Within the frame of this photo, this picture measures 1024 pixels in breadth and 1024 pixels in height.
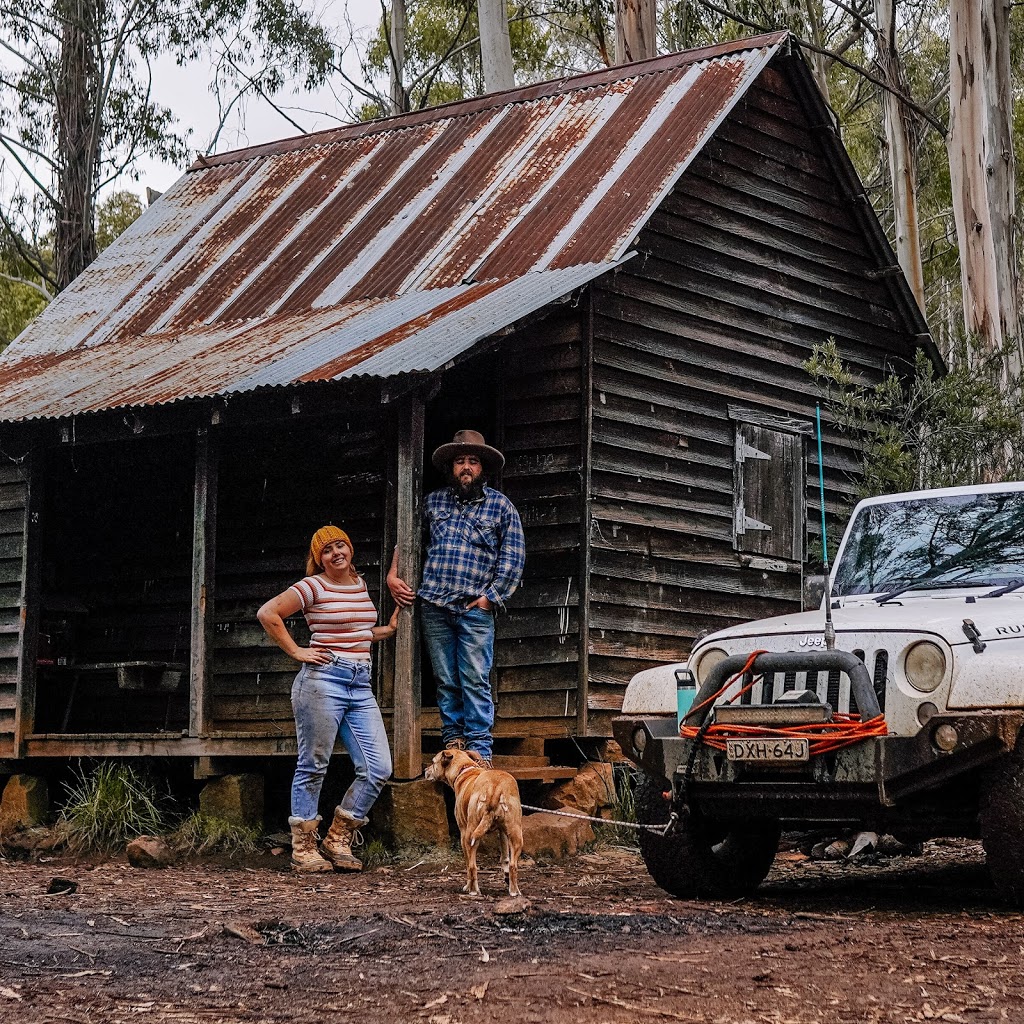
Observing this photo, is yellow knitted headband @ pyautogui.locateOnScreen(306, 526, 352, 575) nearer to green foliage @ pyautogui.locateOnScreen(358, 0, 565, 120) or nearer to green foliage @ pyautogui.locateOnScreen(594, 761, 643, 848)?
green foliage @ pyautogui.locateOnScreen(594, 761, 643, 848)

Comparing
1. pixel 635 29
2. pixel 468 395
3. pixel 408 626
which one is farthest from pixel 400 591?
pixel 635 29

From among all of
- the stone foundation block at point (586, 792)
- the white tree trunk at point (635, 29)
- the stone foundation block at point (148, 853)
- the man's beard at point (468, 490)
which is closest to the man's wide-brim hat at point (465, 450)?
the man's beard at point (468, 490)

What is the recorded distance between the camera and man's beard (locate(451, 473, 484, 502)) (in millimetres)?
10758

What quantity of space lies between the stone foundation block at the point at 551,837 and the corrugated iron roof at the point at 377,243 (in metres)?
3.15

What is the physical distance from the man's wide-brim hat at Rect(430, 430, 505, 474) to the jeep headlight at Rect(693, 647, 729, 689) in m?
3.17

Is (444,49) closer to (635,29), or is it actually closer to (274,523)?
(635,29)

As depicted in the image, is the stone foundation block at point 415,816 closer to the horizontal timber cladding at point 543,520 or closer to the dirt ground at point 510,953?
the dirt ground at point 510,953

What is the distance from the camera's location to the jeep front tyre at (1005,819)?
7.03m

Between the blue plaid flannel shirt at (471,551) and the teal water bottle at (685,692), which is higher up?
the blue plaid flannel shirt at (471,551)

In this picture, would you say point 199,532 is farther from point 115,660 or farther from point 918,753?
point 918,753

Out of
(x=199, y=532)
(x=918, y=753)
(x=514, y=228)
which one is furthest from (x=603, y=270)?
(x=918, y=753)

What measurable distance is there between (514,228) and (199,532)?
12.5ft

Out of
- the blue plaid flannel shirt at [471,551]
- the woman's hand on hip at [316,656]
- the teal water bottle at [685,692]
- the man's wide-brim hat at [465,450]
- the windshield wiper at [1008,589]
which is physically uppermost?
the man's wide-brim hat at [465,450]

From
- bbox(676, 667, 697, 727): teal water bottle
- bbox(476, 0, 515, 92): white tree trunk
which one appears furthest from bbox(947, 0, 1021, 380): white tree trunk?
bbox(676, 667, 697, 727): teal water bottle
